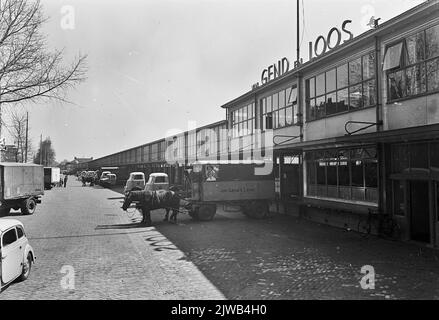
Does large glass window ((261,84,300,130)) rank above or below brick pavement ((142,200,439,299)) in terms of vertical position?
above

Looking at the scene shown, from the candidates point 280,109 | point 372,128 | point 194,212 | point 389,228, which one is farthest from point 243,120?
point 389,228

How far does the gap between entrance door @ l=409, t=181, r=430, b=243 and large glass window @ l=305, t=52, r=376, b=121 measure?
338 cm

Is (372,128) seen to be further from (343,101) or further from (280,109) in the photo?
(280,109)

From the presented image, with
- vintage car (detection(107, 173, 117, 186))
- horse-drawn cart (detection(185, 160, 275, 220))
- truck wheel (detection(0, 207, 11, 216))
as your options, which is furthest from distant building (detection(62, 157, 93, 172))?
horse-drawn cart (detection(185, 160, 275, 220))

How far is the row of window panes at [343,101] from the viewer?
47.4 ft

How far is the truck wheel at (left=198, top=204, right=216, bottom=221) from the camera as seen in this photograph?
18.5 metres

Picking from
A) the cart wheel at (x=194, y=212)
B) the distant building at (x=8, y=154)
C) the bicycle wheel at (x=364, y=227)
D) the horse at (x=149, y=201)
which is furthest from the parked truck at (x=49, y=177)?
the bicycle wheel at (x=364, y=227)

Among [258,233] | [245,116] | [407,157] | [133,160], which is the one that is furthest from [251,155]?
[133,160]

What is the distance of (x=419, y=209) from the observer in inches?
501

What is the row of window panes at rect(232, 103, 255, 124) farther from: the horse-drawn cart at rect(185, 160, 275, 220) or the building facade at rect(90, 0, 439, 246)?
the horse-drawn cart at rect(185, 160, 275, 220)

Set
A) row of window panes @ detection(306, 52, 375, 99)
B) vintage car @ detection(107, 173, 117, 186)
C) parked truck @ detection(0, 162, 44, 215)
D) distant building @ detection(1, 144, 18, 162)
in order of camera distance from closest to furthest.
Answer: row of window panes @ detection(306, 52, 375, 99)
parked truck @ detection(0, 162, 44, 215)
vintage car @ detection(107, 173, 117, 186)
distant building @ detection(1, 144, 18, 162)

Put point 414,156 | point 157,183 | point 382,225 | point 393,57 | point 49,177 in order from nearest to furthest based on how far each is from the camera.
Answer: point 414,156 < point 393,57 < point 382,225 < point 157,183 < point 49,177

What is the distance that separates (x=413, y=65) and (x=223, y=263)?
8.63 metres

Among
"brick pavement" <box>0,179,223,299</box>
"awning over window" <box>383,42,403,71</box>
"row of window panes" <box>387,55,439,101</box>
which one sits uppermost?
"awning over window" <box>383,42,403,71</box>
